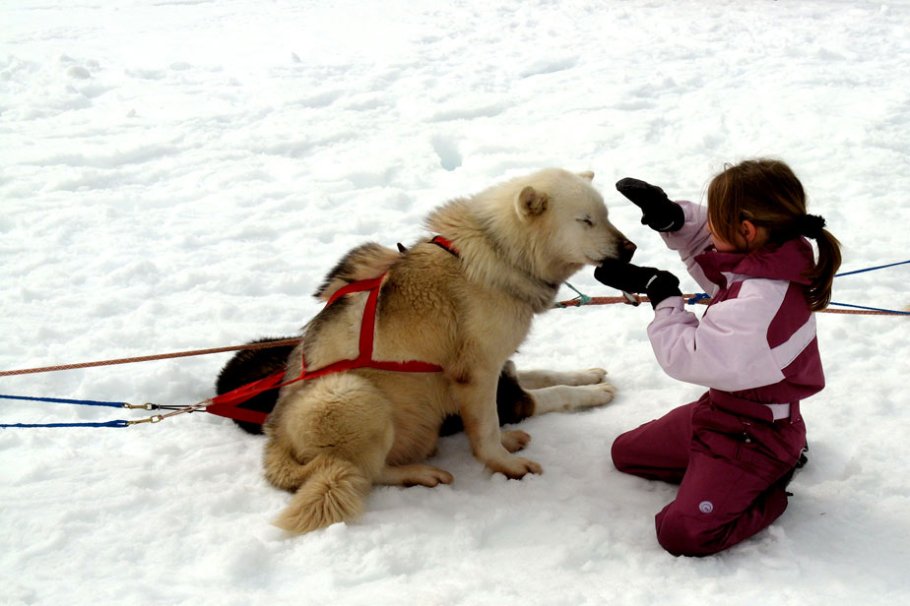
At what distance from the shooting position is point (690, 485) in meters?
2.72

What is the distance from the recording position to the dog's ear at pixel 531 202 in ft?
9.68

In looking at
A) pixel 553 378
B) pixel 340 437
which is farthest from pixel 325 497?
pixel 553 378

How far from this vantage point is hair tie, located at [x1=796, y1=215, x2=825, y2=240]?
2.48 meters

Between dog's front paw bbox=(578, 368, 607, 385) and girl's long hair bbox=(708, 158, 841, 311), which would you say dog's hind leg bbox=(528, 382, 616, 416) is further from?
girl's long hair bbox=(708, 158, 841, 311)

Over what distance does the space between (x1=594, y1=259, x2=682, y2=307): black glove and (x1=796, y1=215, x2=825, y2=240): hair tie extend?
45 cm

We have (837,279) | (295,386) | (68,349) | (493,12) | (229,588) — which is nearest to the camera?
(229,588)

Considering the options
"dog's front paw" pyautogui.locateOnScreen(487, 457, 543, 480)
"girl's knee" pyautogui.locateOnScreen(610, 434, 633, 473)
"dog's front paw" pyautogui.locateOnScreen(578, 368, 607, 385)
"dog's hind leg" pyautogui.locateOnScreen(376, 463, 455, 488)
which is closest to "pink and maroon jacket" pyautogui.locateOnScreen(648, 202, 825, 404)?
"girl's knee" pyautogui.locateOnScreen(610, 434, 633, 473)

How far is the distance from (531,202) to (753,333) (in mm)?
981

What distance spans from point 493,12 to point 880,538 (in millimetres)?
9304

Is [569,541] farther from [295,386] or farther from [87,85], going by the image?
[87,85]

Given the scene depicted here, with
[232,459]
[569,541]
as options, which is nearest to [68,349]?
[232,459]

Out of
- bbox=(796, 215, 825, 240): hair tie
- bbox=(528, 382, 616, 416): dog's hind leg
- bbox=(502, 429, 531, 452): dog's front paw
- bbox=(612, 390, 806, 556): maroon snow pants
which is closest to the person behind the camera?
bbox=(796, 215, 825, 240): hair tie

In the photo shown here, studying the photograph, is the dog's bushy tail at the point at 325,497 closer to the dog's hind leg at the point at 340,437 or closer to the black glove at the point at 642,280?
the dog's hind leg at the point at 340,437

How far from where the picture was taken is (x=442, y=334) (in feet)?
10.1
